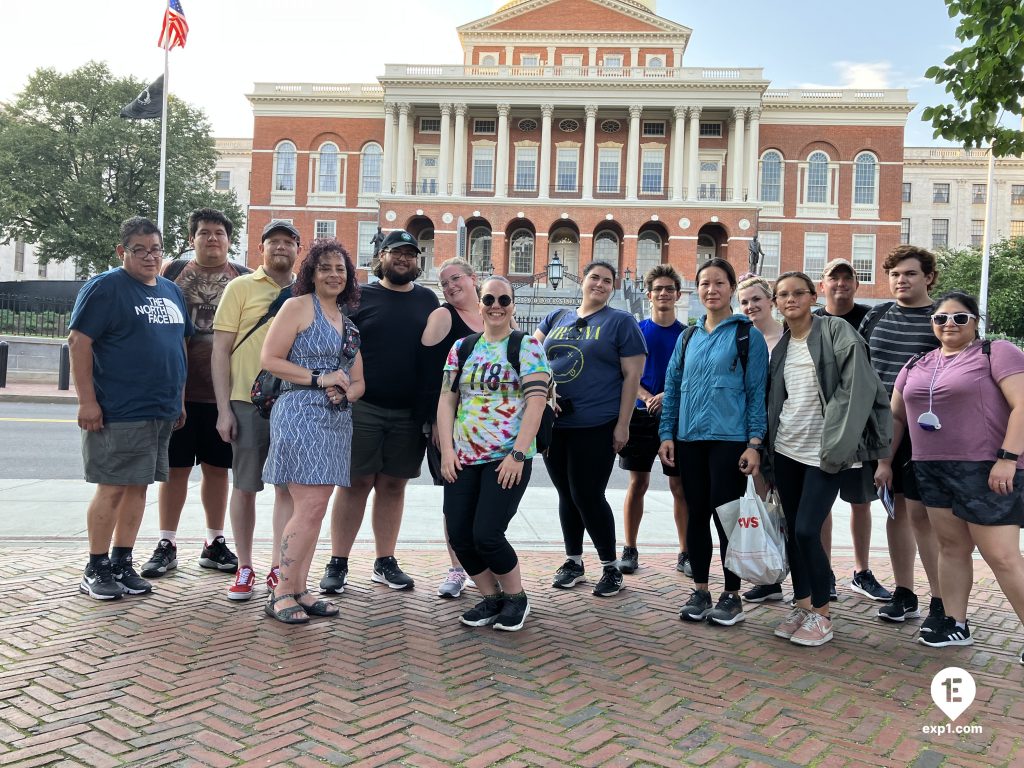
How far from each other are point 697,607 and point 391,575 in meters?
1.93

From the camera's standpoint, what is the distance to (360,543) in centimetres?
623

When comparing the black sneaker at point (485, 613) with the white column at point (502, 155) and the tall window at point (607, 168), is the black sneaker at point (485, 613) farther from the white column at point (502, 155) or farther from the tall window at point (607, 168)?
the tall window at point (607, 168)

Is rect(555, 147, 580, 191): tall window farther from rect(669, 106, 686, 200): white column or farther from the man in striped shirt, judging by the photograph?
the man in striped shirt

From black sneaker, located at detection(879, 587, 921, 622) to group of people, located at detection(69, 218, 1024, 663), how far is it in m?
0.02

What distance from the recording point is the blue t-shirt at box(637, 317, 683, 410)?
5727mm

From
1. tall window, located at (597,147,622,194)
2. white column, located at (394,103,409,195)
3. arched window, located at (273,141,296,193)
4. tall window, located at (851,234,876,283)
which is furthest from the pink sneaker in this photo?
arched window, located at (273,141,296,193)

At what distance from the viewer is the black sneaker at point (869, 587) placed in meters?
5.05

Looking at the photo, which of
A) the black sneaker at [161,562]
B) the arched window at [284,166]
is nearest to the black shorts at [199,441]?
the black sneaker at [161,562]

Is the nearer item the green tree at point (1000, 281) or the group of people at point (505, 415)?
the group of people at point (505, 415)

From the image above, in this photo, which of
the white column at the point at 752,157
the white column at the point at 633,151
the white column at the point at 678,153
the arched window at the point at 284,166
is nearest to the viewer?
the white column at the point at 752,157

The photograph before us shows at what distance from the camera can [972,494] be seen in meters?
3.94

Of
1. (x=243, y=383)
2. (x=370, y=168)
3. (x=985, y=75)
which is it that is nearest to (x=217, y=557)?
(x=243, y=383)

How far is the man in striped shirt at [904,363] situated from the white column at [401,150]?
45534mm

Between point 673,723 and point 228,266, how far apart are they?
411 centimetres
